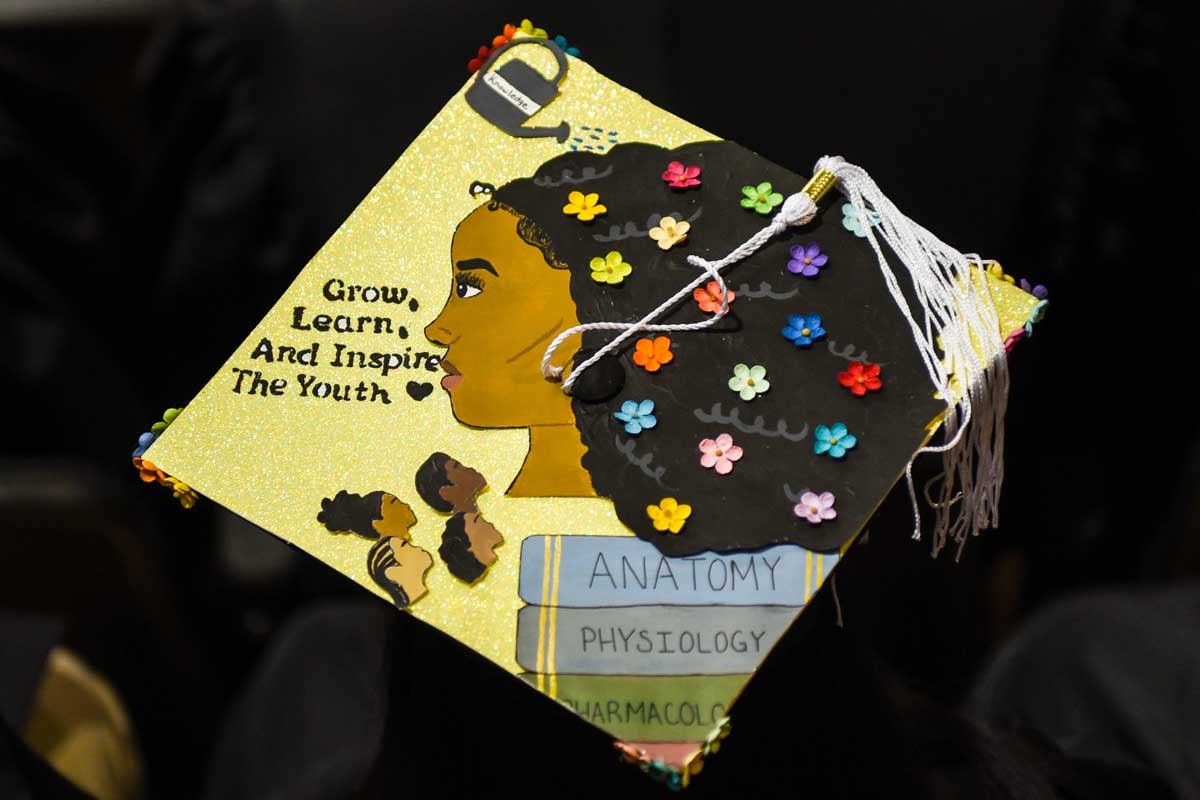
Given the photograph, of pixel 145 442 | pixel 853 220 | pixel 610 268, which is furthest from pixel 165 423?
pixel 853 220

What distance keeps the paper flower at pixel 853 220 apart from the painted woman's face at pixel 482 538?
220mm

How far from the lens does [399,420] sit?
0.49 metres

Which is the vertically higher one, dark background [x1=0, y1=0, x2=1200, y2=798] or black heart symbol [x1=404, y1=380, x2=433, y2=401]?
dark background [x1=0, y1=0, x2=1200, y2=798]

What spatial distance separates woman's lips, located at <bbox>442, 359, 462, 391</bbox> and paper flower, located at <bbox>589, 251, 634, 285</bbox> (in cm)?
8

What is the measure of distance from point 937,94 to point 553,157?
0.58m

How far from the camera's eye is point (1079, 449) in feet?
3.90

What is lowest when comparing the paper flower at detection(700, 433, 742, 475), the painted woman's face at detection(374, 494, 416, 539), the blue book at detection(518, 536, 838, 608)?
the blue book at detection(518, 536, 838, 608)

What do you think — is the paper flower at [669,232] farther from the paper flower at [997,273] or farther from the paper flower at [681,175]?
the paper flower at [997,273]

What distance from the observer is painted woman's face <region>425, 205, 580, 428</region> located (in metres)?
0.49

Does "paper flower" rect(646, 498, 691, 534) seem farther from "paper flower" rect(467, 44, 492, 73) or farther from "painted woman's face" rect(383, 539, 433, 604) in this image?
"paper flower" rect(467, 44, 492, 73)

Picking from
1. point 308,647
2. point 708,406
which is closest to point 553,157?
point 708,406

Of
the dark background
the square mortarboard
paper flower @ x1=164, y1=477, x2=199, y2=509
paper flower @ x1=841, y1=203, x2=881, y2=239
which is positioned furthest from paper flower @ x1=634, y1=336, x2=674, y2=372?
the dark background

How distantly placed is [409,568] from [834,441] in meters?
0.19

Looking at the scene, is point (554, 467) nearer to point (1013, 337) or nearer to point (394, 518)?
point (394, 518)
